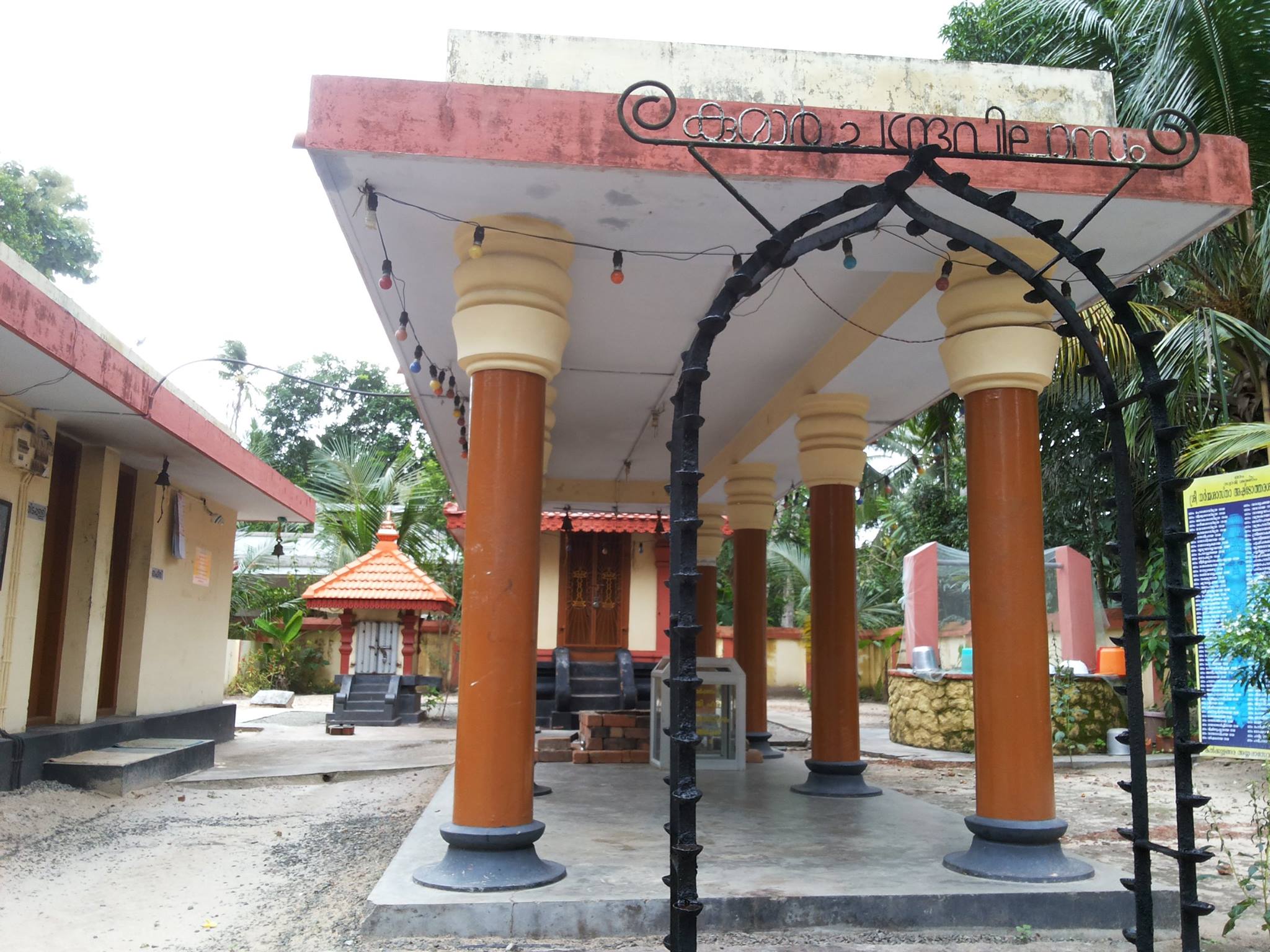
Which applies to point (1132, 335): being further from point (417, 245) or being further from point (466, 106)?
point (417, 245)

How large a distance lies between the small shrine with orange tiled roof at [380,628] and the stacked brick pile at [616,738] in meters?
6.40

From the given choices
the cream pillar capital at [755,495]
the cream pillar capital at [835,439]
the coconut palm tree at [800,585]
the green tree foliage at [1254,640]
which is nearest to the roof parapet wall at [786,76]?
the green tree foliage at [1254,640]

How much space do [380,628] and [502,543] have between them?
39.7 ft

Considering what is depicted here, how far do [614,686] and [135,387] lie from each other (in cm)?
746

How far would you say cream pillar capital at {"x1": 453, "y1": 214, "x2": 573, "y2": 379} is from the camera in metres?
4.92

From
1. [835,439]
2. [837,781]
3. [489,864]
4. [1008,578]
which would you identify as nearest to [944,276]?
[1008,578]

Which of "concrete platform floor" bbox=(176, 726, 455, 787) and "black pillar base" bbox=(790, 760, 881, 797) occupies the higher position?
"black pillar base" bbox=(790, 760, 881, 797)

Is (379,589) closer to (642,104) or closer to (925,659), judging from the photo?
(925,659)

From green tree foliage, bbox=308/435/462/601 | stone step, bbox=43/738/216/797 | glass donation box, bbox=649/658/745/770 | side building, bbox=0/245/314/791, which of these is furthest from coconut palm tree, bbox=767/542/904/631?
stone step, bbox=43/738/216/797

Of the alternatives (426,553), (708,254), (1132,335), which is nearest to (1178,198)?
(1132,335)

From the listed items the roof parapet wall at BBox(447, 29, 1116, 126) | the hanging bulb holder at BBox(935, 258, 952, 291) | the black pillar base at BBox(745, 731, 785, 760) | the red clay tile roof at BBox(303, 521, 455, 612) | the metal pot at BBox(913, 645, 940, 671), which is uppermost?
the roof parapet wall at BBox(447, 29, 1116, 126)

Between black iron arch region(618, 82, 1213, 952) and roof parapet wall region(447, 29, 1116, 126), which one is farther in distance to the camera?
roof parapet wall region(447, 29, 1116, 126)

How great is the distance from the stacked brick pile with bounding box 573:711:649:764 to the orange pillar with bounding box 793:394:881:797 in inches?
78.5

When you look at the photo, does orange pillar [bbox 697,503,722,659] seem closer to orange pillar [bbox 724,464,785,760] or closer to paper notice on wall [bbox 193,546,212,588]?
orange pillar [bbox 724,464,785,760]
